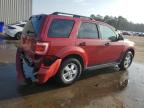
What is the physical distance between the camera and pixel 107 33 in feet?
24.0

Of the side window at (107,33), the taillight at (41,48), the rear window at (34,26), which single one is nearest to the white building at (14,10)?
the side window at (107,33)

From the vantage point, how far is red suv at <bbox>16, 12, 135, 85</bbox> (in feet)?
18.1

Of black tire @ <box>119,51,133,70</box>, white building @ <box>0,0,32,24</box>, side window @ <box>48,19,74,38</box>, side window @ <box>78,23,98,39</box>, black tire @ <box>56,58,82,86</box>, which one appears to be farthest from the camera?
white building @ <box>0,0,32,24</box>

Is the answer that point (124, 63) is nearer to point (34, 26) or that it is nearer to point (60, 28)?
point (60, 28)

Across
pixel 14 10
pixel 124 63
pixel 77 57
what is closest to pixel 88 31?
pixel 77 57

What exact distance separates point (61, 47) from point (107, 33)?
2.11 meters

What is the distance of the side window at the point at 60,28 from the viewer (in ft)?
18.7

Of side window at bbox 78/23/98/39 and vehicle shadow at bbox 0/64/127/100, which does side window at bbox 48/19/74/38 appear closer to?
side window at bbox 78/23/98/39

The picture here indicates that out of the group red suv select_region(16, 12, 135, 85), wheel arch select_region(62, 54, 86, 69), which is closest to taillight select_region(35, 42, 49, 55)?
red suv select_region(16, 12, 135, 85)

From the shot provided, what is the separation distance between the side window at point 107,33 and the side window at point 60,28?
1291 millimetres

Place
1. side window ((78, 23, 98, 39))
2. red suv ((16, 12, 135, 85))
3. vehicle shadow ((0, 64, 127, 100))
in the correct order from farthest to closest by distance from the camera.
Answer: side window ((78, 23, 98, 39)), red suv ((16, 12, 135, 85)), vehicle shadow ((0, 64, 127, 100))

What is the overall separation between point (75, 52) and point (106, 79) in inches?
63.9

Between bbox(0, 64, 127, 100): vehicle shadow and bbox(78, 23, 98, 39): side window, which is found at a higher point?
bbox(78, 23, 98, 39): side window

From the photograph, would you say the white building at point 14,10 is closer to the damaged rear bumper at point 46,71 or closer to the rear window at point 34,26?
the rear window at point 34,26
